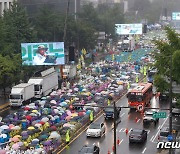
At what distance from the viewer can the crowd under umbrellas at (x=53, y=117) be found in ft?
114

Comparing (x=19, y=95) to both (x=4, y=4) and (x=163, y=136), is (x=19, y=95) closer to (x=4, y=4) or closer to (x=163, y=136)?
(x=163, y=136)

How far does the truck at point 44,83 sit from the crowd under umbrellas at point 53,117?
125 cm

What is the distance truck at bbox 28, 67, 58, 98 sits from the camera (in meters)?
52.7

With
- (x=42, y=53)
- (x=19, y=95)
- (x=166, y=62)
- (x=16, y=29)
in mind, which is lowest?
(x=19, y=95)

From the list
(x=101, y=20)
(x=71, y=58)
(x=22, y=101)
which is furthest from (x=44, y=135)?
(x=101, y=20)

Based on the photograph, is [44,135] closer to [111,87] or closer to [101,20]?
[111,87]

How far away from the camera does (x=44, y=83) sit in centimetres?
5341

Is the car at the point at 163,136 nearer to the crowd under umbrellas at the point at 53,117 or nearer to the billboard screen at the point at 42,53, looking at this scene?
the crowd under umbrellas at the point at 53,117

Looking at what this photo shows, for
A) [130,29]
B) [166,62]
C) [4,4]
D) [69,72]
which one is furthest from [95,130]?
[130,29]

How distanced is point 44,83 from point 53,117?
11859 millimetres

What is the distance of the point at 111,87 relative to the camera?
57.3 m

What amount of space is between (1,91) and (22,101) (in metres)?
9.22

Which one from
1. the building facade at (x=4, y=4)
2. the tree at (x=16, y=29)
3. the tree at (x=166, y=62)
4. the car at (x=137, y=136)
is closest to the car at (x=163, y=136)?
the car at (x=137, y=136)

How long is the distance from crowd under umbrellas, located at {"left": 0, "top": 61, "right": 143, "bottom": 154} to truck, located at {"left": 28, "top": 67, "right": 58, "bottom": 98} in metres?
1.25
